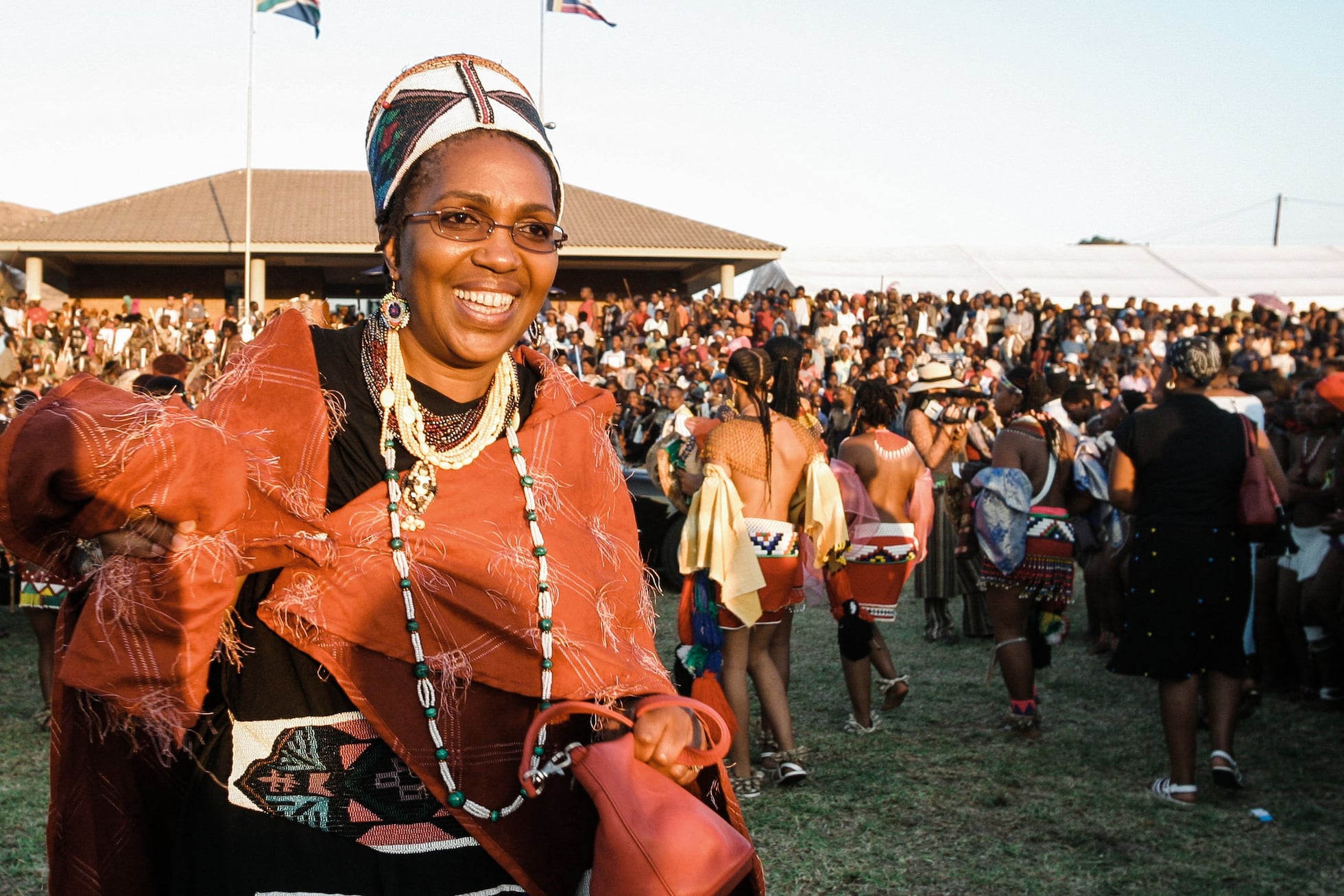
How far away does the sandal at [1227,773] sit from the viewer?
5.90 meters

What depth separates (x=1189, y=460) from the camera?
→ 572 centimetres

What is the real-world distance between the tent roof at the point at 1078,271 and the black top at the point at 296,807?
80.6ft

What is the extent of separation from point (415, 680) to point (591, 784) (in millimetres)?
373

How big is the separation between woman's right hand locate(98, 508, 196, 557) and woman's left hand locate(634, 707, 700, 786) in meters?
0.78

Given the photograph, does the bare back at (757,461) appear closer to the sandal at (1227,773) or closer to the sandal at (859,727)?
the sandal at (859,727)

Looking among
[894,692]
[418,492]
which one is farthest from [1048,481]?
[418,492]

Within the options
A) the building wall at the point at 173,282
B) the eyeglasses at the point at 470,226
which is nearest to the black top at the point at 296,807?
the eyeglasses at the point at 470,226

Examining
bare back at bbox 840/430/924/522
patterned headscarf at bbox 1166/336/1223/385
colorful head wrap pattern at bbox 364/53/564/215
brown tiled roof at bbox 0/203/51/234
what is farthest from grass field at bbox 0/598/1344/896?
brown tiled roof at bbox 0/203/51/234

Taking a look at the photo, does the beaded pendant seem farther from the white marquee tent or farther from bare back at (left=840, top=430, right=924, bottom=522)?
the white marquee tent

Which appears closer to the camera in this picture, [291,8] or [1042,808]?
[1042,808]

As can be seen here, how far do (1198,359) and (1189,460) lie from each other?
1.70 feet

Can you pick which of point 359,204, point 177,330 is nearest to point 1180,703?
point 177,330

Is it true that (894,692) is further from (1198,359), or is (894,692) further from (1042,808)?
(1198,359)

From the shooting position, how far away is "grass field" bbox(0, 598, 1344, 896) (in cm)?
488
